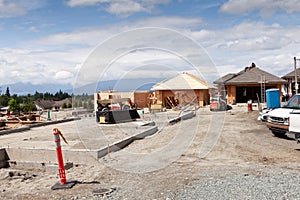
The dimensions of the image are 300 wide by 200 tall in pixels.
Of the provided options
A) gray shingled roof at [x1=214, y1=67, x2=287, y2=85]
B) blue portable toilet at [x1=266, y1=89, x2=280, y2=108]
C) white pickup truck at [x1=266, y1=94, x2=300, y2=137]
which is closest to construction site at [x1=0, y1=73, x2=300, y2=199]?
white pickup truck at [x1=266, y1=94, x2=300, y2=137]

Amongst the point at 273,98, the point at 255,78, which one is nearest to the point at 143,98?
the point at 255,78

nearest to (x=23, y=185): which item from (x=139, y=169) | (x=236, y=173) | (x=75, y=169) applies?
(x=75, y=169)

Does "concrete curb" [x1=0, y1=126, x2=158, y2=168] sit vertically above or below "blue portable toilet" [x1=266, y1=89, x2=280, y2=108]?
below

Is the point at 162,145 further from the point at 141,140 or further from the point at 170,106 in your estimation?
the point at 170,106

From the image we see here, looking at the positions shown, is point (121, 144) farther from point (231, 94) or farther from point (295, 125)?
point (231, 94)

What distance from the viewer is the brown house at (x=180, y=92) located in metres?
38.6

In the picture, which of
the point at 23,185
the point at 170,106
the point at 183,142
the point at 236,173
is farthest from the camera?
the point at 170,106

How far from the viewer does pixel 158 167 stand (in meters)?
8.59

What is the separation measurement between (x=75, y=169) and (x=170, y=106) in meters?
29.4

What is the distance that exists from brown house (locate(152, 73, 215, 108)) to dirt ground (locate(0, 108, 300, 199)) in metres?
25.7

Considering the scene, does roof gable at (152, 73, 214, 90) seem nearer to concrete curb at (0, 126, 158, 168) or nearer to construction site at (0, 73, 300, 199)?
construction site at (0, 73, 300, 199)

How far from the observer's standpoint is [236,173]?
7387 mm

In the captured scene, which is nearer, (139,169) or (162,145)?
(139,169)

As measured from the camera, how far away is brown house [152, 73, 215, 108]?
127 feet
